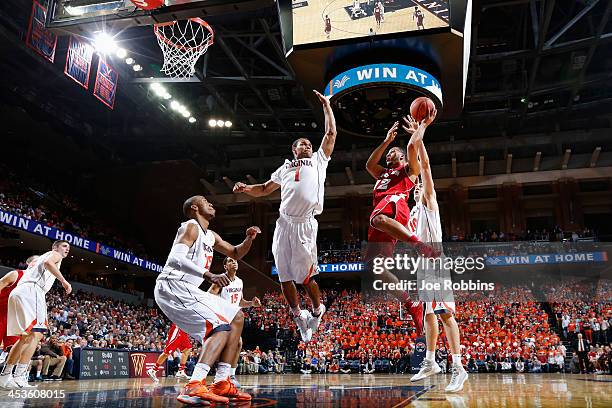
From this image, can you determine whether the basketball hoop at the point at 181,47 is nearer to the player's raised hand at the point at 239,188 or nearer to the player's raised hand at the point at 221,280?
the player's raised hand at the point at 239,188

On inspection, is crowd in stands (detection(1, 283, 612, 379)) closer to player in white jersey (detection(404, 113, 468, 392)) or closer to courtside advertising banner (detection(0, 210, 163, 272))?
courtside advertising banner (detection(0, 210, 163, 272))

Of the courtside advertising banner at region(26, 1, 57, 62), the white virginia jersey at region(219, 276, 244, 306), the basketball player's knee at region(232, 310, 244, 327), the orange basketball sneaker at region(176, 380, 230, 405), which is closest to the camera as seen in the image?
the orange basketball sneaker at region(176, 380, 230, 405)

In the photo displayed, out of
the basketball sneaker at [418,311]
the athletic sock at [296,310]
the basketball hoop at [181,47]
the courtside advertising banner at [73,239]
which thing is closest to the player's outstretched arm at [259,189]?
the athletic sock at [296,310]

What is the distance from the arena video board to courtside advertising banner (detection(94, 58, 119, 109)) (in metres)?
9.10

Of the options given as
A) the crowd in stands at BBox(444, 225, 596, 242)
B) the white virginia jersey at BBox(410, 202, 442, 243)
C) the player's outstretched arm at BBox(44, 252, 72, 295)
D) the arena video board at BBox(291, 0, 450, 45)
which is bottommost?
the player's outstretched arm at BBox(44, 252, 72, 295)

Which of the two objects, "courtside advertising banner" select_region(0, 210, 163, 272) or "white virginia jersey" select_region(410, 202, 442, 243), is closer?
"white virginia jersey" select_region(410, 202, 442, 243)

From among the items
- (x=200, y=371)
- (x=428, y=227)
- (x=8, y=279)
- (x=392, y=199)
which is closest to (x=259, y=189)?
(x=392, y=199)

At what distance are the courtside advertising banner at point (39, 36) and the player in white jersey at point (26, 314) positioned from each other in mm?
6854

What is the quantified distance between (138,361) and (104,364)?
1.35 metres

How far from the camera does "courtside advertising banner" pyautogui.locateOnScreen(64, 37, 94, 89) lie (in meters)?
12.8

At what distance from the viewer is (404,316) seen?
641 inches

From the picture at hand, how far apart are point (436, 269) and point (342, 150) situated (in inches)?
816

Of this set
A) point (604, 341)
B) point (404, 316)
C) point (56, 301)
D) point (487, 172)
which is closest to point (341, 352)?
point (404, 316)

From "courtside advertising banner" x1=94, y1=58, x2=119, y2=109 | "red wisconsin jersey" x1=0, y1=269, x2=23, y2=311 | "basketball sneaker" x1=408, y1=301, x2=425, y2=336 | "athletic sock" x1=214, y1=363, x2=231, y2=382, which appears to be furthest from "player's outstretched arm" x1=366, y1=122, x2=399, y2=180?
"courtside advertising banner" x1=94, y1=58, x2=119, y2=109
